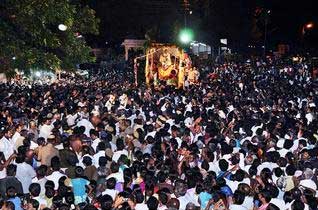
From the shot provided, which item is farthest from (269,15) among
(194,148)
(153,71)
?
(194,148)

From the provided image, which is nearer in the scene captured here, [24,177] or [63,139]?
[24,177]

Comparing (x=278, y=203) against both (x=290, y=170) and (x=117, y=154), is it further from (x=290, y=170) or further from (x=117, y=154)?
(x=117, y=154)

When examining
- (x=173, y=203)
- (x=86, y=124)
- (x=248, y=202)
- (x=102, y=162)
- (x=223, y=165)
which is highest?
(x=86, y=124)

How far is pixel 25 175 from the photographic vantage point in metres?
8.81

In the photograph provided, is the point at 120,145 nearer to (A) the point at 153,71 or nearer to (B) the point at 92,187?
(B) the point at 92,187

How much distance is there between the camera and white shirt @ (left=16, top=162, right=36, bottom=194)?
8.77 m

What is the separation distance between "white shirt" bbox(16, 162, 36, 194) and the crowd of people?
17 millimetres

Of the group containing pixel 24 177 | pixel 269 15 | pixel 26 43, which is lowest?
pixel 24 177

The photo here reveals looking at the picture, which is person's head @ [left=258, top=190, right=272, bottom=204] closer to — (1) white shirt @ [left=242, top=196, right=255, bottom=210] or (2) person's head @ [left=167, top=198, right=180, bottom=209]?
(1) white shirt @ [left=242, top=196, right=255, bottom=210]

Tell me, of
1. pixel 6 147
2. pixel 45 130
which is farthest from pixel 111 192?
pixel 45 130

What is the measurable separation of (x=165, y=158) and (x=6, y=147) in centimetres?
352

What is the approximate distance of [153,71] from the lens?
27.1 meters

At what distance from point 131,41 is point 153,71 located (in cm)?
1460

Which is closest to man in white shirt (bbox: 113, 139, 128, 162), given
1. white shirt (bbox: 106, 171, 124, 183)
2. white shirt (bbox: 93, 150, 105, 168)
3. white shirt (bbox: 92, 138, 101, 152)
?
white shirt (bbox: 93, 150, 105, 168)
